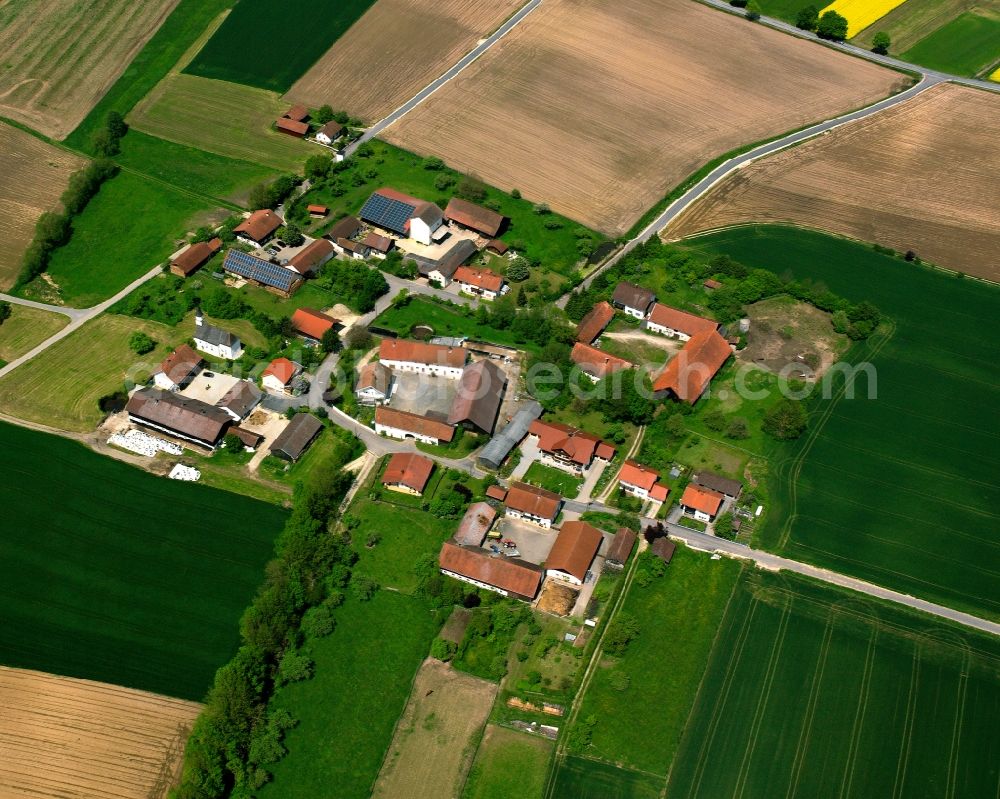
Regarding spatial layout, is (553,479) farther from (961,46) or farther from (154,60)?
(961,46)

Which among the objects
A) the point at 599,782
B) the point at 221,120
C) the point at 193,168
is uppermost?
the point at 221,120

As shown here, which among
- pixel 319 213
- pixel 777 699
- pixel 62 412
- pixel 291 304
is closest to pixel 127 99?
pixel 319 213

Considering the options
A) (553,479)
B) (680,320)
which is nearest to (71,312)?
(553,479)

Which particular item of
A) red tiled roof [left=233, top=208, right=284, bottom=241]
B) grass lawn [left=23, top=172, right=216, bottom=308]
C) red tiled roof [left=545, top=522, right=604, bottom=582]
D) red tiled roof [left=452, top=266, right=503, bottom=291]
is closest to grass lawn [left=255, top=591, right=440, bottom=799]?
red tiled roof [left=545, top=522, right=604, bottom=582]

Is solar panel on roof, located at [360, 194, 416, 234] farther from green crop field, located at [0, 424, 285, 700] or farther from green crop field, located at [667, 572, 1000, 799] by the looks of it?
green crop field, located at [667, 572, 1000, 799]

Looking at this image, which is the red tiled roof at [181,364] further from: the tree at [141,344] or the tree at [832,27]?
the tree at [832,27]
